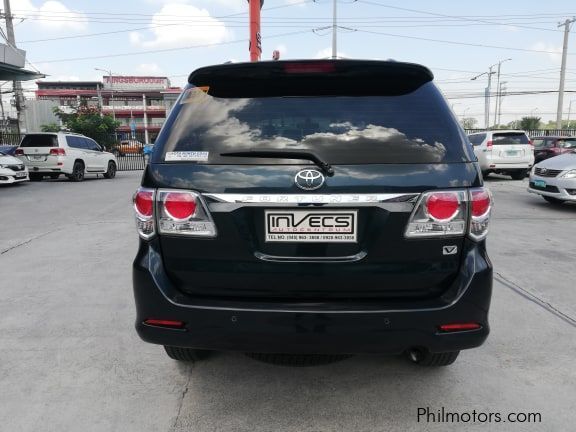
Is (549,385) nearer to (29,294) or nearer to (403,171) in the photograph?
(403,171)

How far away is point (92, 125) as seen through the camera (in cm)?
3453

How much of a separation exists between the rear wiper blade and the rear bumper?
616 millimetres

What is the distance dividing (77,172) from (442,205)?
1687cm

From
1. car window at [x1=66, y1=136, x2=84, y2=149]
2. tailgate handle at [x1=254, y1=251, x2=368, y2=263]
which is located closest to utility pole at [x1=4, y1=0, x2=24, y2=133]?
car window at [x1=66, y1=136, x2=84, y2=149]

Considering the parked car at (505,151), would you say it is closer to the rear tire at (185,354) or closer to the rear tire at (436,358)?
the rear tire at (436,358)

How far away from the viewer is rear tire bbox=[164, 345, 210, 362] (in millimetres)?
2809

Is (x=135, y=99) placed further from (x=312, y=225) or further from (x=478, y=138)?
(x=312, y=225)

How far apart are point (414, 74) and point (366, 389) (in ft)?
5.74

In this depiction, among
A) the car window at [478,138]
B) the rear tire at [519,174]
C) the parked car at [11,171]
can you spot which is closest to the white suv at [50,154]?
the parked car at [11,171]

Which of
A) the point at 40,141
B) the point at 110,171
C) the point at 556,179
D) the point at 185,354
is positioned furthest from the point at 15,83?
the point at 185,354

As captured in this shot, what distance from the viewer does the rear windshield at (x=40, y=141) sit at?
51.5 feet

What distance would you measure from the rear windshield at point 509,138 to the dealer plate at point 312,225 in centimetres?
1440

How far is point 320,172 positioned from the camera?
2.05 metres

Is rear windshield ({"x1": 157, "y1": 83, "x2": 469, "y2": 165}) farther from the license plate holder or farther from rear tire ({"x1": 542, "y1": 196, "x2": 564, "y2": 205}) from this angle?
rear tire ({"x1": 542, "y1": 196, "x2": 564, "y2": 205})
